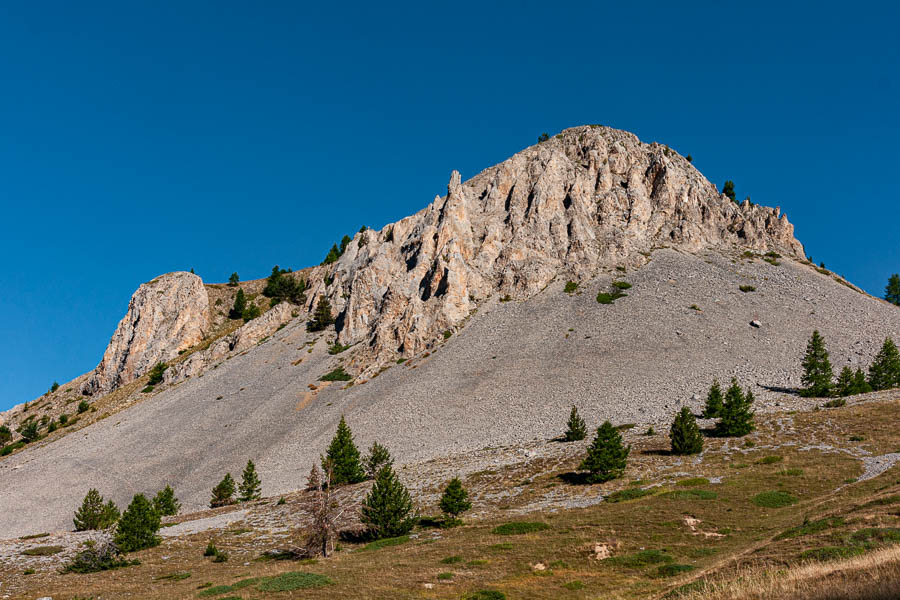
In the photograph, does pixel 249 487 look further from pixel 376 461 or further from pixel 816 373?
pixel 816 373

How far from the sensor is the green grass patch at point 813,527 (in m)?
18.9

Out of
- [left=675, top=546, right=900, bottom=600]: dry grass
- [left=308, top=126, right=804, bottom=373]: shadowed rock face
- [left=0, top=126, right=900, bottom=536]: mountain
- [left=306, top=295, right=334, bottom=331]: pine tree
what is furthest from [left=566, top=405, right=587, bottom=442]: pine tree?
[left=306, top=295, right=334, bottom=331]: pine tree

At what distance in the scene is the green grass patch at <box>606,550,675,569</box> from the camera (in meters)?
21.1

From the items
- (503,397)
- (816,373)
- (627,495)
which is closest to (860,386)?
(816,373)

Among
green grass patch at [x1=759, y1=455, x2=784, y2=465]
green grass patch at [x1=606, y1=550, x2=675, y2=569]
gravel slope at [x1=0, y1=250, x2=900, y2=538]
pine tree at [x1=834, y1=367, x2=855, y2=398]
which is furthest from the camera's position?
A: gravel slope at [x1=0, y1=250, x2=900, y2=538]

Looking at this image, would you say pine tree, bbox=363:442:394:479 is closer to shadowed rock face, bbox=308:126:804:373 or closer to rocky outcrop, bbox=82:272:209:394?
shadowed rock face, bbox=308:126:804:373

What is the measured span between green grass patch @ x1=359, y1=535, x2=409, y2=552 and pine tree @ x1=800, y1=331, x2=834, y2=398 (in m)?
46.9

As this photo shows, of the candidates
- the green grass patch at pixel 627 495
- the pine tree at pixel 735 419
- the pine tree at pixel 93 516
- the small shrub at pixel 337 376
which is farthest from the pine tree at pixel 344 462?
the small shrub at pixel 337 376

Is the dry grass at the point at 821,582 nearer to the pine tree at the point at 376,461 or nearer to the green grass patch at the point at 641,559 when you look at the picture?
the green grass patch at the point at 641,559

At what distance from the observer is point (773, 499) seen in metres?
29.3

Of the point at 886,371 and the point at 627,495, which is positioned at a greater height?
the point at 886,371

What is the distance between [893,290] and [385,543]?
448 feet

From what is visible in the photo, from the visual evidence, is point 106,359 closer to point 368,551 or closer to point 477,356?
point 477,356

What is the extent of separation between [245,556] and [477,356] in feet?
167
